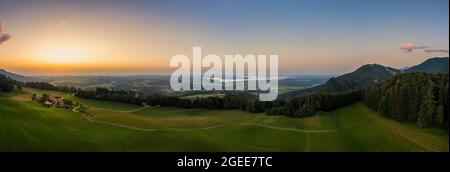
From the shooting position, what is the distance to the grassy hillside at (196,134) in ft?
66.0

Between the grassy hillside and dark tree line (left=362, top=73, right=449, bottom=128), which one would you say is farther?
dark tree line (left=362, top=73, right=449, bottom=128)

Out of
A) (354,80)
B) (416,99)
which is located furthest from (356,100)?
(354,80)

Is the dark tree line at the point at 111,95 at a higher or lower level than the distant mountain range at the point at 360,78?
lower

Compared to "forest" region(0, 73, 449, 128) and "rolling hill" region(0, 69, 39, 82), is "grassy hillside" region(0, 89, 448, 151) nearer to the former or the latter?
"forest" region(0, 73, 449, 128)

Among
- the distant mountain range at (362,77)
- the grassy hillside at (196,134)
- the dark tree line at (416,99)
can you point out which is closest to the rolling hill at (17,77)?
the grassy hillside at (196,134)

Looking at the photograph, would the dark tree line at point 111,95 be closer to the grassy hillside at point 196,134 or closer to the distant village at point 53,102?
the grassy hillside at point 196,134

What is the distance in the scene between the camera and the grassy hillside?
2012 cm

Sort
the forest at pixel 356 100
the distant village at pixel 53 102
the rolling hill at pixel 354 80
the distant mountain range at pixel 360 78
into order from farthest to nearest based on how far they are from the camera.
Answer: the rolling hill at pixel 354 80, the distant mountain range at pixel 360 78, the distant village at pixel 53 102, the forest at pixel 356 100

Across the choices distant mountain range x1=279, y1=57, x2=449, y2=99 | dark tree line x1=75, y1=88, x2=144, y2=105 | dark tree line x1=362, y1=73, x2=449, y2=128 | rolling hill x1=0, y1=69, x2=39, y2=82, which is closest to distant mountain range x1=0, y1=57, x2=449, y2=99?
distant mountain range x1=279, y1=57, x2=449, y2=99

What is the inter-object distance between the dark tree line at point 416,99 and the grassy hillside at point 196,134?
924 millimetres

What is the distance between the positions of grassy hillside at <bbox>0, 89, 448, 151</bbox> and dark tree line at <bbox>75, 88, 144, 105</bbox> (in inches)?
296

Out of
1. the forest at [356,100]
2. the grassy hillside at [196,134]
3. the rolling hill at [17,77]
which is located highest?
the rolling hill at [17,77]

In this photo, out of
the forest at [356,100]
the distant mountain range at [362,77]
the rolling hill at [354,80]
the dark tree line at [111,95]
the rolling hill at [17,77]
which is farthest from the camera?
the rolling hill at [354,80]
